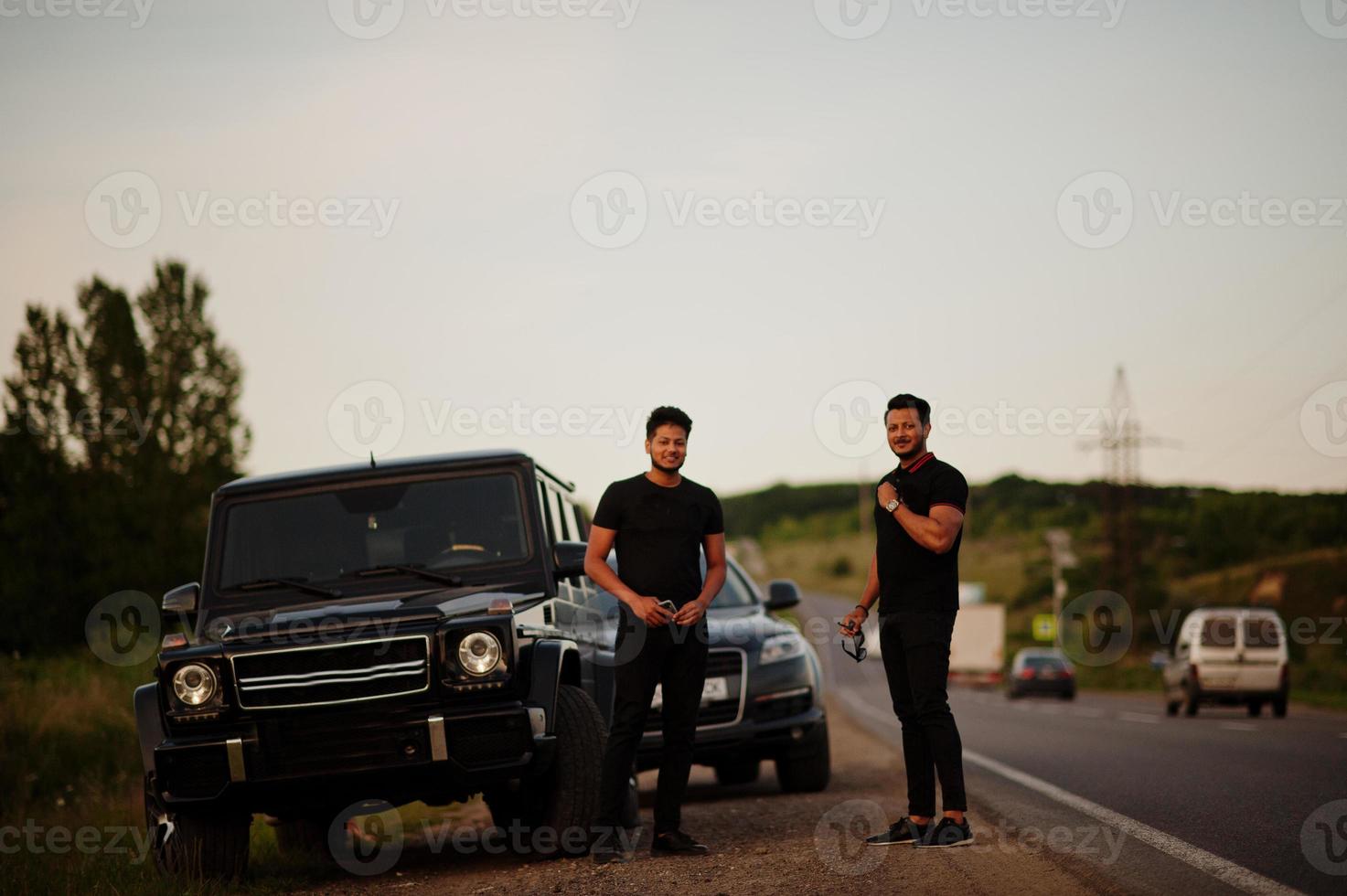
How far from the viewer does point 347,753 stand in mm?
7145

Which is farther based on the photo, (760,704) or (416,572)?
(760,704)

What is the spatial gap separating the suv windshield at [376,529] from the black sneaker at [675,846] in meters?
1.74

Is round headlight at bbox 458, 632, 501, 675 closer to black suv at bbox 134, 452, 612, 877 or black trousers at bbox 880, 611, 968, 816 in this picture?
black suv at bbox 134, 452, 612, 877

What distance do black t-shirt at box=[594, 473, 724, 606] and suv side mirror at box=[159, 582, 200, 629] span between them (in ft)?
7.33

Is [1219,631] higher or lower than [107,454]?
lower

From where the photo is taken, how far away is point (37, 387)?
4128cm

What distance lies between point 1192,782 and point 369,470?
626 centimetres

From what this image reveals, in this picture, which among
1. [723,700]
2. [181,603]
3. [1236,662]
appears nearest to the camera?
[181,603]

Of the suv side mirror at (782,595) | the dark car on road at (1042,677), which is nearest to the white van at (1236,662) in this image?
the dark car on road at (1042,677)

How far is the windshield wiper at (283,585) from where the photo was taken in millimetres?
7828

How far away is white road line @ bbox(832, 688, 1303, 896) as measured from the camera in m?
5.86

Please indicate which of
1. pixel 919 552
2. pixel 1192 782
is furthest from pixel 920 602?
pixel 1192 782

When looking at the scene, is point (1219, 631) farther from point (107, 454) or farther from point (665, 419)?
point (107, 454)

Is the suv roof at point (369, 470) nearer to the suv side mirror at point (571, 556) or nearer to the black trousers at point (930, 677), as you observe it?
the suv side mirror at point (571, 556)
